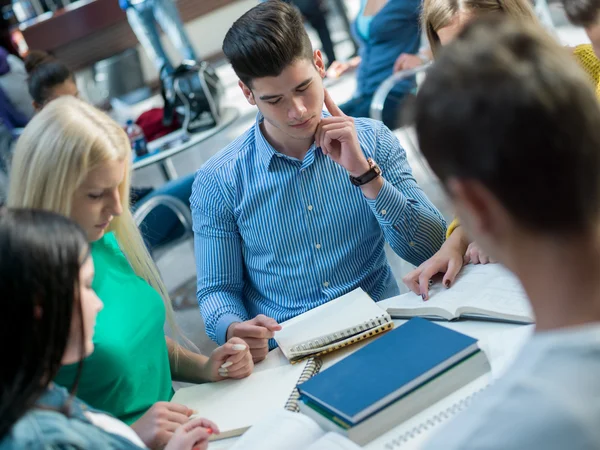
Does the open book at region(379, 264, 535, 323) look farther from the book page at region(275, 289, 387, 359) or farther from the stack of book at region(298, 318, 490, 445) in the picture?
the stack of book at region(298, 318, 490, 445)

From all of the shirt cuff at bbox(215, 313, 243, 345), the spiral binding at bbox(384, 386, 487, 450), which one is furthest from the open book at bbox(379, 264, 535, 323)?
the shirt cuff at bbox(215, 313, 243, 345)

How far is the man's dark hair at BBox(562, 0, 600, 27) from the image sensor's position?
166cm

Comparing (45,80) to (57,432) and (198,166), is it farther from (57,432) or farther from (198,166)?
(57,432)

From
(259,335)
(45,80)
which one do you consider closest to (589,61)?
(259,335)

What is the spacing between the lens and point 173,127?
13.2ft

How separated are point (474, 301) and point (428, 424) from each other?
1.25 feet

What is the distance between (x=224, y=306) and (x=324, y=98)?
0.61 meters

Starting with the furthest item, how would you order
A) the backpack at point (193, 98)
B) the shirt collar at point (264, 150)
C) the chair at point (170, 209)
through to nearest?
the backpack at point (193, 98) → the chair at point (170, 209) → the shirt collar at point (264, 150)

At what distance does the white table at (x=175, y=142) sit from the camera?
3.54 meters

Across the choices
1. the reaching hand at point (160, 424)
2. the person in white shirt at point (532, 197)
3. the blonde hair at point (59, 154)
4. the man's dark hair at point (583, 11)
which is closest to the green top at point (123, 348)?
the reaching hand at point (160, 424)

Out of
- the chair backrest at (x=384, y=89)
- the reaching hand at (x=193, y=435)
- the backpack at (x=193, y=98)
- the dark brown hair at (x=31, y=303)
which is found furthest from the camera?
the backpack at (x=193, y=98)

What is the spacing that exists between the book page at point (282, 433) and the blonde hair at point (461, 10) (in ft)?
3.69

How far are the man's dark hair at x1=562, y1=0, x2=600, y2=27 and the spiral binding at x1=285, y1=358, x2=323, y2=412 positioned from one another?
0.97 metres

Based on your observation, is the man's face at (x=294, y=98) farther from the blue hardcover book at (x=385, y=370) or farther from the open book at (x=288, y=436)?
the open book at (x=288, y=436)
